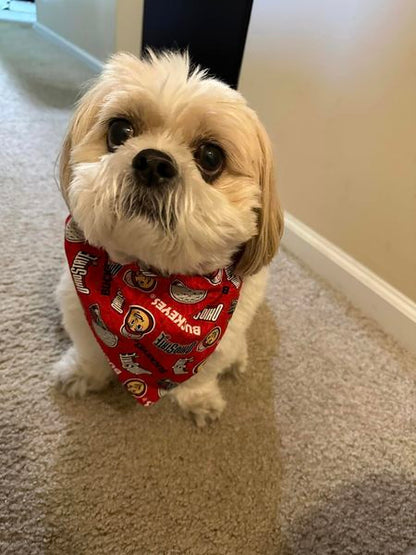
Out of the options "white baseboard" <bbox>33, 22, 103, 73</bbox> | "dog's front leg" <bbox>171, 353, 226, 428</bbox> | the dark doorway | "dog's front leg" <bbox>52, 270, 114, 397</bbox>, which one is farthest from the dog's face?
"white baseboard" <bbox>33, 22, 103, 73</bbox>

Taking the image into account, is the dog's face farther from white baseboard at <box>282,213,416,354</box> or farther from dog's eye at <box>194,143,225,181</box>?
white baseboard at <box>282,213,416,354</box>

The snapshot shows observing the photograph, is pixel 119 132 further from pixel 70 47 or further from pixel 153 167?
pixel 70 47

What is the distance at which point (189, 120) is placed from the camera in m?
0.78

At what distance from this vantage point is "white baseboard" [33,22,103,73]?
3.18 metres

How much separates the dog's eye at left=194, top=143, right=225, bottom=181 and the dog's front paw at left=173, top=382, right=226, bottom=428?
0.55 metres

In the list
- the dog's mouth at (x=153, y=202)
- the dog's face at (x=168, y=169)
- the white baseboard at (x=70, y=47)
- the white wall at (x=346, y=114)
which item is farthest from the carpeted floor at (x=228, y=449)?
the white baseboard at (x=70, y=47)

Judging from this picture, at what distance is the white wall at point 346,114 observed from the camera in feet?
4.25

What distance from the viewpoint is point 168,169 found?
2.36 ft

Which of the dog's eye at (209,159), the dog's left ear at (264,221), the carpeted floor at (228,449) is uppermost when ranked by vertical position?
the dog's eye at (209,159)

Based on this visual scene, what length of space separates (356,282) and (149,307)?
0.89 metres

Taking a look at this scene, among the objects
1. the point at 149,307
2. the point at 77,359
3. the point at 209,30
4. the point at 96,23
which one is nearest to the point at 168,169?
the point at 149,307

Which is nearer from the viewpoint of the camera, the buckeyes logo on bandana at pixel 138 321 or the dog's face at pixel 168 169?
the dog's face at pixel 168 169

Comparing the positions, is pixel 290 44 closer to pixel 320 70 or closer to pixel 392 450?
pixel 320 70

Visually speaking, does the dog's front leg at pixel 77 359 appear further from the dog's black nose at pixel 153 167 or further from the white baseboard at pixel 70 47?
the white baseboard at pixel 70 47
